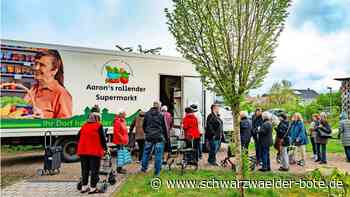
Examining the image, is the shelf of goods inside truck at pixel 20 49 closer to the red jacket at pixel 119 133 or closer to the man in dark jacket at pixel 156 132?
the red jacket at pixel 119 133

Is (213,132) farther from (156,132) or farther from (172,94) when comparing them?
(172,94)

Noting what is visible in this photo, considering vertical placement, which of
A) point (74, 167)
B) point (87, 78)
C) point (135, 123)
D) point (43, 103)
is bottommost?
point (74, 167)

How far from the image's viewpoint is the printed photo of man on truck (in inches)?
340

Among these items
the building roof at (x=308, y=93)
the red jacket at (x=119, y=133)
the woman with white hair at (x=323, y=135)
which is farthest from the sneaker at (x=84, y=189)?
the building roof at (x=308, y=93)

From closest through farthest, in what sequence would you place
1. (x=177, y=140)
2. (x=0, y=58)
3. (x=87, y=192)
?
(x=87, y=192)
(x=0, y=58)
(x=177, y=140)

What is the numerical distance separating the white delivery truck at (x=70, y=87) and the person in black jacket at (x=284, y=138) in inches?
131

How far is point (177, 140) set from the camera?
10.4 metres

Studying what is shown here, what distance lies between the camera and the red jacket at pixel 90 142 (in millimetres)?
5977

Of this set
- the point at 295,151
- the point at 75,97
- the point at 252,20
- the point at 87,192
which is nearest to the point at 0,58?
the point at 75,97

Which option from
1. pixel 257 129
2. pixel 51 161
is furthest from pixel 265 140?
pixel 51 161

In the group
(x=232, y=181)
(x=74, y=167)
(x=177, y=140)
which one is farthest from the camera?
(x=177, y=140)

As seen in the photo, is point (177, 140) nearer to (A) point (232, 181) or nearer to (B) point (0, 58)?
(A) point (232, 181)

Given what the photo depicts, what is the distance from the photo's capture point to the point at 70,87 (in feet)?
30.2

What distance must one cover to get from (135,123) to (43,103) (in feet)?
8.33
